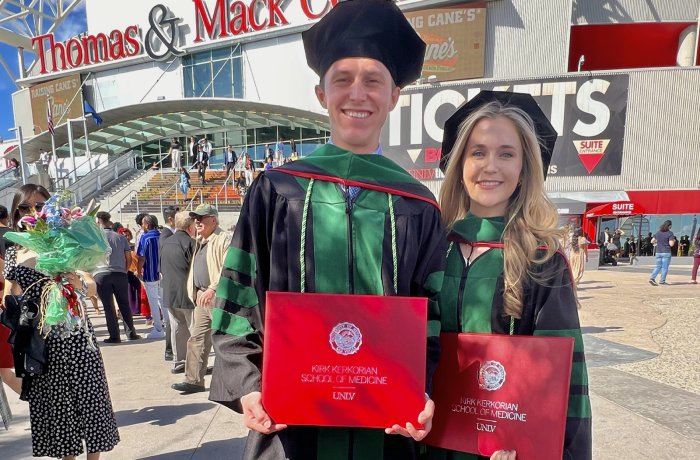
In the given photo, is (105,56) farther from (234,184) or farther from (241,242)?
(241,242)

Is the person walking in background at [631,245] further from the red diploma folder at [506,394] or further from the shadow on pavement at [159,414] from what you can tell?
the red diploma folder at [506,394]

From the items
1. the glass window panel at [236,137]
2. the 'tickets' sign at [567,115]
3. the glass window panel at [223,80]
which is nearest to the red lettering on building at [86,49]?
the glass window panel at [223,80]

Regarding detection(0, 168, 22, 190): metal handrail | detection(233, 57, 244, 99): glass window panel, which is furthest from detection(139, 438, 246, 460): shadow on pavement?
detection(233, 57, 244, 99): glass window panel

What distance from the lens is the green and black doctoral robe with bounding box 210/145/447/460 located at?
1.29 metres

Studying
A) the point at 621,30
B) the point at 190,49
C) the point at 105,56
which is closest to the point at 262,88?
the point at 190,49

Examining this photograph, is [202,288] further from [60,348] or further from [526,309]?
[526,309]

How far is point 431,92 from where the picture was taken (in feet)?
57.5

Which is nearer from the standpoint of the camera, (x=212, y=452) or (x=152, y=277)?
(x=212, y=452)

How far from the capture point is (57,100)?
1101 inches

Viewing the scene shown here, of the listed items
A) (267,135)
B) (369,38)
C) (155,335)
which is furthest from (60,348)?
(267,135)

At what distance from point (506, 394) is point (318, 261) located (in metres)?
0.74

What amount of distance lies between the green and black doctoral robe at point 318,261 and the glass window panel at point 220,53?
24.3 meters

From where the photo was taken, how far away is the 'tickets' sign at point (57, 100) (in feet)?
89.0

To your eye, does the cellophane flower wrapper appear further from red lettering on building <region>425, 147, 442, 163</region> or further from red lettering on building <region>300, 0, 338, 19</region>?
red lettering on building <region>300, 0, 338, 19</region>
